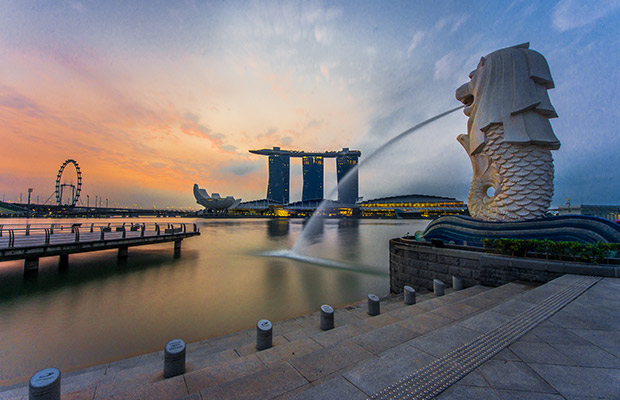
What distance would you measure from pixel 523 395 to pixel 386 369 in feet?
5.04

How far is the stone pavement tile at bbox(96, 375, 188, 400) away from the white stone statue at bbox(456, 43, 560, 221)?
57.7 ft

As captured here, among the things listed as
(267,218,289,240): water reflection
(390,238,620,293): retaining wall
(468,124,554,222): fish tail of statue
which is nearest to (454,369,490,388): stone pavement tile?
(390,238,620,293): retaining wall

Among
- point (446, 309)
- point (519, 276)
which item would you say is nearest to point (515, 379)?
point (446, 309)

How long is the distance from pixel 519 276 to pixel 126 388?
1211cm

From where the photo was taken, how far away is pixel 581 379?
3.20m

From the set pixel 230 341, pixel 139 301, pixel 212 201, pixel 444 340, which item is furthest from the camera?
pixel 212 201

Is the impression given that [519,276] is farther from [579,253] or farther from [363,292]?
[363,292]

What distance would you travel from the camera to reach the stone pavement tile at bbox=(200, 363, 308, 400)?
304 cm

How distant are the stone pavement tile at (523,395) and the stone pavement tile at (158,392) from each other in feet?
13.7

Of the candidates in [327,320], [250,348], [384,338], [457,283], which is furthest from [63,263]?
[457,283]

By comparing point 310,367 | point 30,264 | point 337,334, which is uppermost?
point 310,367

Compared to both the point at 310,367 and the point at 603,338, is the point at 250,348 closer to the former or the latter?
the point at 310,367

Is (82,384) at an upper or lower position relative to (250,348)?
upper

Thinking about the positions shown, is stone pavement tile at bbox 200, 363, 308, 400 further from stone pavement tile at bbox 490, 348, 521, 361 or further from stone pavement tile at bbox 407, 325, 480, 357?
stone pavement tile at bbox 490, 348, 521, 361
